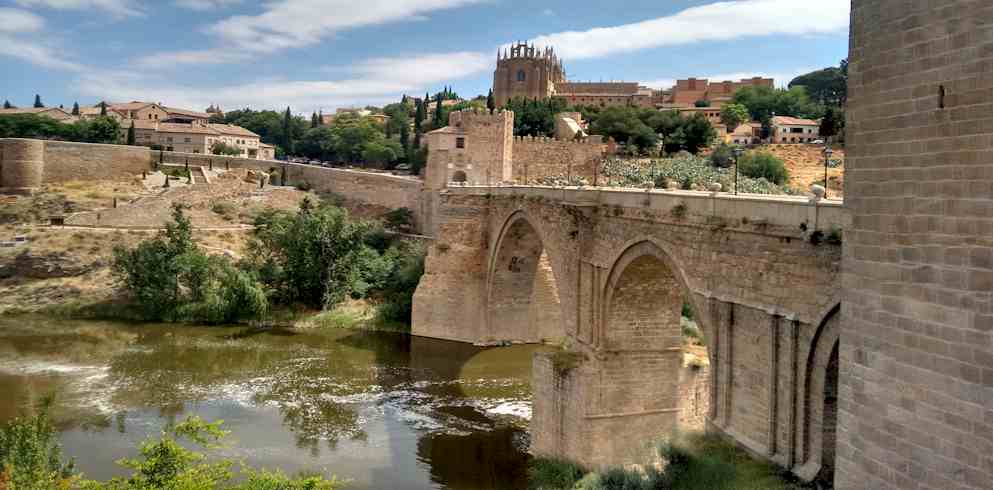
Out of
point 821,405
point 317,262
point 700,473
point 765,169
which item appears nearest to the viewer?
point 821,405

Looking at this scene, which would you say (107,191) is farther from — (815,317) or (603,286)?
(815,317)

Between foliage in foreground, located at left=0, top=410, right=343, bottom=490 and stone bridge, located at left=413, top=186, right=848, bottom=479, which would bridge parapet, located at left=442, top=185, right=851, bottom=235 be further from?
foliage in foreground, located at left=0, top=410, right=343, bottom=490

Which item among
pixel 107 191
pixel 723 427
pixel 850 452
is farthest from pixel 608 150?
pixel 850 452

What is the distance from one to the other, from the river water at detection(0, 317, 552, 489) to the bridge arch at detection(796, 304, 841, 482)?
616 cm

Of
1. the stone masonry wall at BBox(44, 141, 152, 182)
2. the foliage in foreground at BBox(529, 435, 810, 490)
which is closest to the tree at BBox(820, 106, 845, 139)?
the foliage in foreground at BBox(529, 435, 810, 490)

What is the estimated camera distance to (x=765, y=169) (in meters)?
37.2

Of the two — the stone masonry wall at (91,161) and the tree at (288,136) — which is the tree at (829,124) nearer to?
the stone masonry wall at (91,161)

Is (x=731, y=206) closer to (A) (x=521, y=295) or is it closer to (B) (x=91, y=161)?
(A) (x=521, y=295)

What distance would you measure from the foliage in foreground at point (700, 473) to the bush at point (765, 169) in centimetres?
2857

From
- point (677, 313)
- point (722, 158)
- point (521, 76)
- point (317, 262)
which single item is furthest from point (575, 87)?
point (677, 313)

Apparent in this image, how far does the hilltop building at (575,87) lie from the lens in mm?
79125

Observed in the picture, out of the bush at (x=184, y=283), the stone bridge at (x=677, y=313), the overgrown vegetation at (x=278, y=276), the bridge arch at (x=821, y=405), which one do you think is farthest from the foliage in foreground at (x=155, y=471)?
the overgrown vegetation at (x=278, y=276)

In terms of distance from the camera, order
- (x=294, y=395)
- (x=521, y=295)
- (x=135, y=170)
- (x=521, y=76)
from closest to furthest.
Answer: (x=294, y=395) < (x=521, y=295) < (x=135, y=170) < (x=521, y=76)

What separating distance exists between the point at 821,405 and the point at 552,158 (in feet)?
88.6
